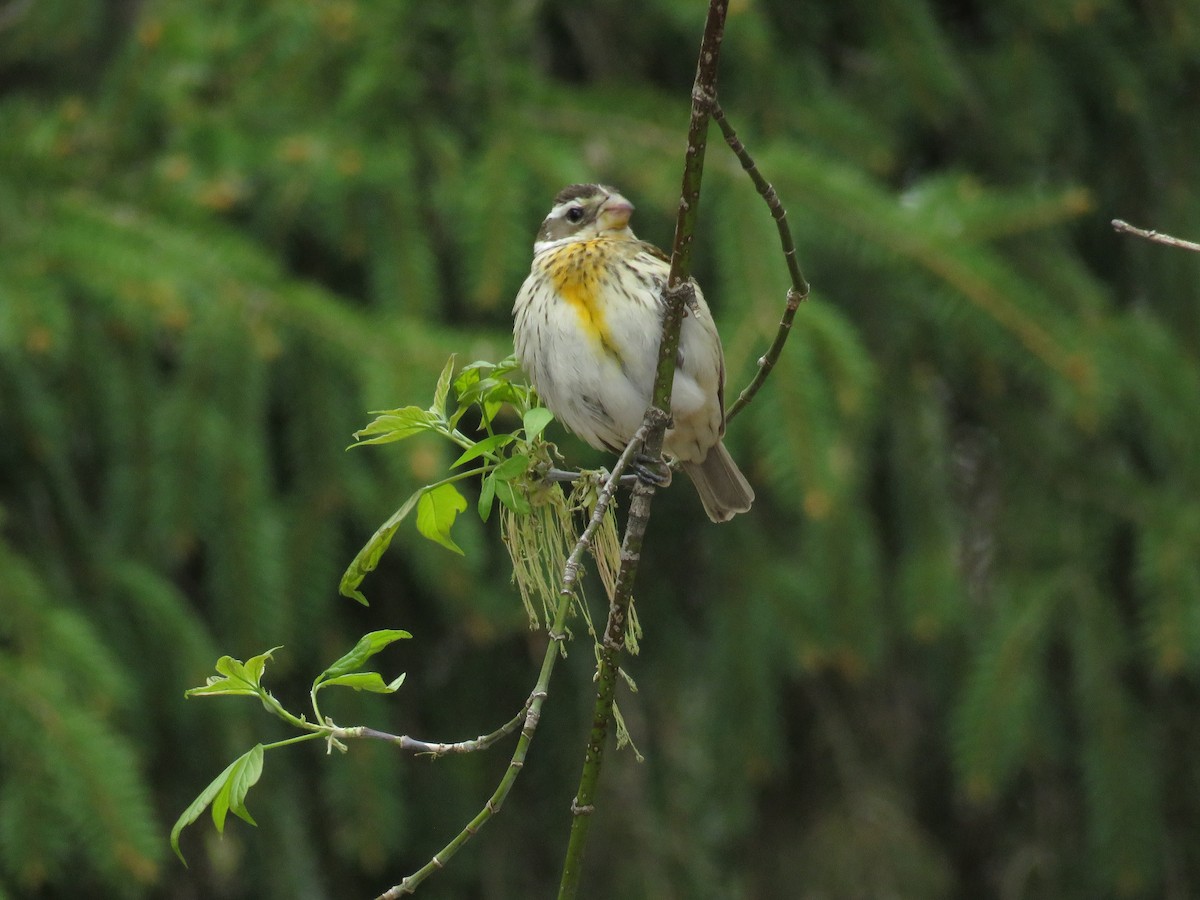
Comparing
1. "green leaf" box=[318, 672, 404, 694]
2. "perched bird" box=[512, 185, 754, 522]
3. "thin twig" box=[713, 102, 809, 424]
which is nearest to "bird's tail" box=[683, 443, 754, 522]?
"perched bird" box=[512, 185, 754, 522]

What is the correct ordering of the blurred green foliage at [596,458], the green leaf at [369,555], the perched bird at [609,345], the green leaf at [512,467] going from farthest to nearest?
the blurred green foliage at [596,458] < the perched bird at [609,345] < the green leaf at [512,467] < the green leaf at [369,555]

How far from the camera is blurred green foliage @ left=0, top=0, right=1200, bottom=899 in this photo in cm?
330

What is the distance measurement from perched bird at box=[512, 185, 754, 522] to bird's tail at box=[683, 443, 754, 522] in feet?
0.57

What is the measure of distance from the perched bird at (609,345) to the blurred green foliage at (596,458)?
61 cm

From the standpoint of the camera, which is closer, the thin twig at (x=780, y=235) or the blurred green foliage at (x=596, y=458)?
the thin twig at (x=780, y=235)

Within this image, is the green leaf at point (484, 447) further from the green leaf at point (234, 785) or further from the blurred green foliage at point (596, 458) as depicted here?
the blurred green foliage at point (596, 458)

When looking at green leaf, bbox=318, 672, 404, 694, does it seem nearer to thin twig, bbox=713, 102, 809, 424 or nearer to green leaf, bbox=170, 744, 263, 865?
green leaf, bbox=170, 744, 263, 865

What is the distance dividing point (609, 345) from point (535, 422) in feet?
2.95

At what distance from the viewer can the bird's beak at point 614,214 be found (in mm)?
2854

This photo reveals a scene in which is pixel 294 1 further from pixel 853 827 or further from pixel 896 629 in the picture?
pixel 853 827

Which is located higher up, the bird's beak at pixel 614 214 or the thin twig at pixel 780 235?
the thin twig at pixel 780 235

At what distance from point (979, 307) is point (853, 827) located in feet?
5.00

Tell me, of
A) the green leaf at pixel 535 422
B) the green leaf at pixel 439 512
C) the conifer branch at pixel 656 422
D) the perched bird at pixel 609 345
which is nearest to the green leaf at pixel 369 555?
the green leaf at pixel 439 512

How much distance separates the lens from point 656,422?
1734mm
